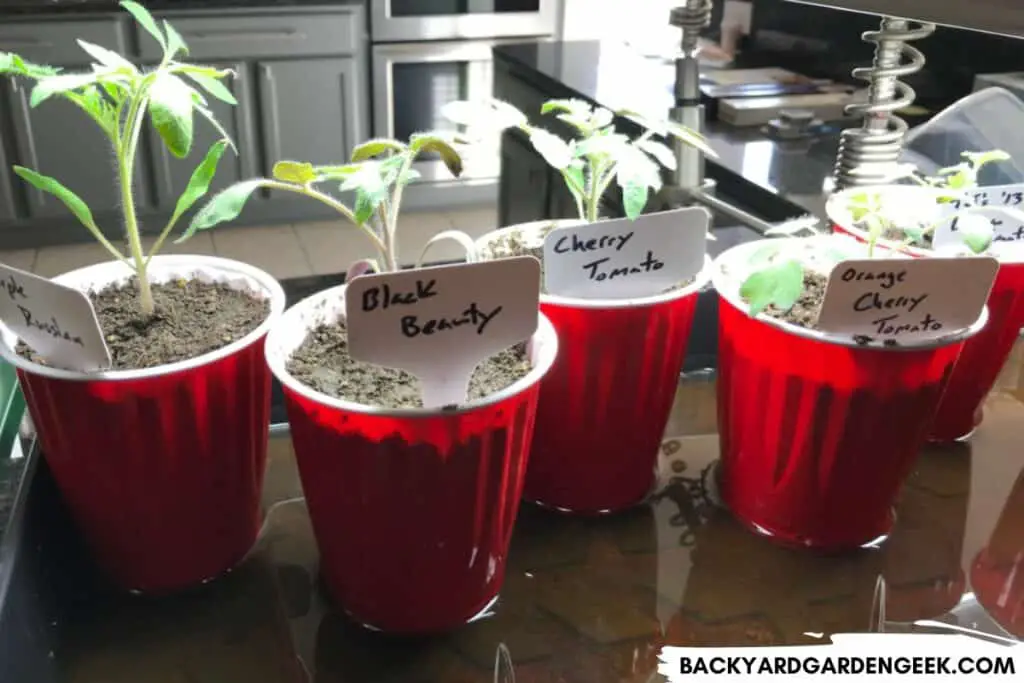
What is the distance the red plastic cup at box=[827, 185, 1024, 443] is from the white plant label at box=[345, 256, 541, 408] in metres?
0.38

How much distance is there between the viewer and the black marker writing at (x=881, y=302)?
66 cm

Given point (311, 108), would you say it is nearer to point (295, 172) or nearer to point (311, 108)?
point (311, 108)

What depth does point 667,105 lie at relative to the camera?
163 centimetres

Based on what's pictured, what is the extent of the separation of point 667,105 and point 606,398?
1.02 m

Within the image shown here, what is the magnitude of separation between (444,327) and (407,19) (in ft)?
9.74

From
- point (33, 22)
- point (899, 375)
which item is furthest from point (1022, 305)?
point (33, 22)

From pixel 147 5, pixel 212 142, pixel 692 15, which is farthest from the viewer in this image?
pixel 212 142

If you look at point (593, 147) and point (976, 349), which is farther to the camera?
point (976, 349)

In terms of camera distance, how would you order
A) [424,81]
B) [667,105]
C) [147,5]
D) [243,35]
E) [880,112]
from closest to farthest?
1. [880,112]
2. [667,105]
3. [147,5]
4. [243,35]
5. [424,81]

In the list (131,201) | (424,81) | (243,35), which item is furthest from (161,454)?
(424,81)

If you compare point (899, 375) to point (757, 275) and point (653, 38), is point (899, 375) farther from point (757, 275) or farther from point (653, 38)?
point (653, 38)

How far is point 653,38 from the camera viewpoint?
2350mm

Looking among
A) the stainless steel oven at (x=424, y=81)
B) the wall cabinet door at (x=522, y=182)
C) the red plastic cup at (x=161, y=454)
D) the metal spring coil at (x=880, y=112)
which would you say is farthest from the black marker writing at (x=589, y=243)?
the stainless steel oven at (x=424, y=81)

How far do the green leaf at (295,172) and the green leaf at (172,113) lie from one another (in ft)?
0.21
